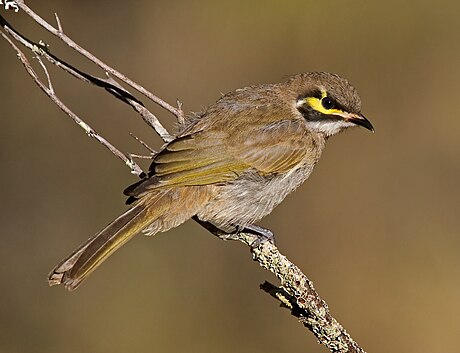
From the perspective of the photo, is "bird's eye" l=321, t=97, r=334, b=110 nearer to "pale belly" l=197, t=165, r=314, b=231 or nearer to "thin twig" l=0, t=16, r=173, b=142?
"pale belly" l=197, t=165, r=314, b=231

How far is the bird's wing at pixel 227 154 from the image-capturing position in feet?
15.8

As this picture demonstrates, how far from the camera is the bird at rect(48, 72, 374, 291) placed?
4.77 metres

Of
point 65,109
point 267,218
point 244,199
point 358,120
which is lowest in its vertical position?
point 244,199

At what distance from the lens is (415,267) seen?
8.38m

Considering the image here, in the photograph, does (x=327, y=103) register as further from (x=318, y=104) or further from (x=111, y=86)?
(x=111, y=86)

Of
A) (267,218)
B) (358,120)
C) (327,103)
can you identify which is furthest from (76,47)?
(267,218)

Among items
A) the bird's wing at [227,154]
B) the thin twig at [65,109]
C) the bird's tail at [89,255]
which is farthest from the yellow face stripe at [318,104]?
the bird's tail at [89,255]

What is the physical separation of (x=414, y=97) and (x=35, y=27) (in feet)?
13.5

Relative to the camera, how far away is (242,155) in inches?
198

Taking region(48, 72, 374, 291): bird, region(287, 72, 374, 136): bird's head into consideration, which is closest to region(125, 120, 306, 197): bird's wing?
region(48, 72, 374, 291): bird

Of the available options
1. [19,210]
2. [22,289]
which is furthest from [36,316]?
[19,210]

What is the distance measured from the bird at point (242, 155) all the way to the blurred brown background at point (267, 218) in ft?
9.64

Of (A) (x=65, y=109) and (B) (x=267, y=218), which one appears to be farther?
(B) (x=267, y=218)

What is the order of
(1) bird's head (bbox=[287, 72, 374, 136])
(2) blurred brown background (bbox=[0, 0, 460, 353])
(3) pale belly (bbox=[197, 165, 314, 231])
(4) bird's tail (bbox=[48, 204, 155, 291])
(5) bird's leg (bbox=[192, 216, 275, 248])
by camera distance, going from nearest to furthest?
(4) bird's tail (bbox=[48, 204, 155, 291])
(5) bird's leg (bbox=[192, 216, 275, 248])
(3) pale belly (bbox=[197, 165, 314, 231])
(1) bird's head (bbox=[287, 72, 374, 136])
(2) blurred brown background (bbox=[0, 0, 460, 353])
